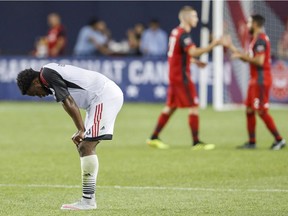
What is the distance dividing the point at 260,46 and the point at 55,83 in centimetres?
661

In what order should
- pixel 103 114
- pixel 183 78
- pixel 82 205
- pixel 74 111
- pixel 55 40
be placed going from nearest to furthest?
pixel 74 111, pixel 82 205, pixel 103 114, pixel 183 78, pixel 55 40

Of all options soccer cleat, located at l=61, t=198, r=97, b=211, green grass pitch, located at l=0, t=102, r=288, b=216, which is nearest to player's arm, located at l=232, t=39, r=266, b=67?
green grass pitch, located at l=0, t=102, r=288, b=216

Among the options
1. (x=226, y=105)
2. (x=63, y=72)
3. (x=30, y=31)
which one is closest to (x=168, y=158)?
(x=63, y=72)

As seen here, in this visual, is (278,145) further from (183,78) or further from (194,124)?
(183,78)

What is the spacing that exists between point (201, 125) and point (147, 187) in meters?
8.74

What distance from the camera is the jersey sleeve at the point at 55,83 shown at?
30.8ft

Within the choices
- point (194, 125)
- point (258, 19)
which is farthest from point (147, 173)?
point (258, 19)

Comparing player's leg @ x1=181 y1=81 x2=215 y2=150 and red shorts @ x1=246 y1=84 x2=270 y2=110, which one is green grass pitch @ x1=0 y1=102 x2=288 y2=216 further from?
red shorts @ x1=246 y1=84 x2=270 y2=110

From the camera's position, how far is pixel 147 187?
37.0 feet

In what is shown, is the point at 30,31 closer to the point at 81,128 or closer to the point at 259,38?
the point at 259,38

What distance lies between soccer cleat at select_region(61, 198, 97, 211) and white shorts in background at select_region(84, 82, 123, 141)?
0.63m

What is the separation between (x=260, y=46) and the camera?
1535cm

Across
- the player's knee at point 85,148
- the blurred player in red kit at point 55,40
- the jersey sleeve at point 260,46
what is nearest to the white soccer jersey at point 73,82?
the player's knee at point 85,148

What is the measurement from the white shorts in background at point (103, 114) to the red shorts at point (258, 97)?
19.3 ft
